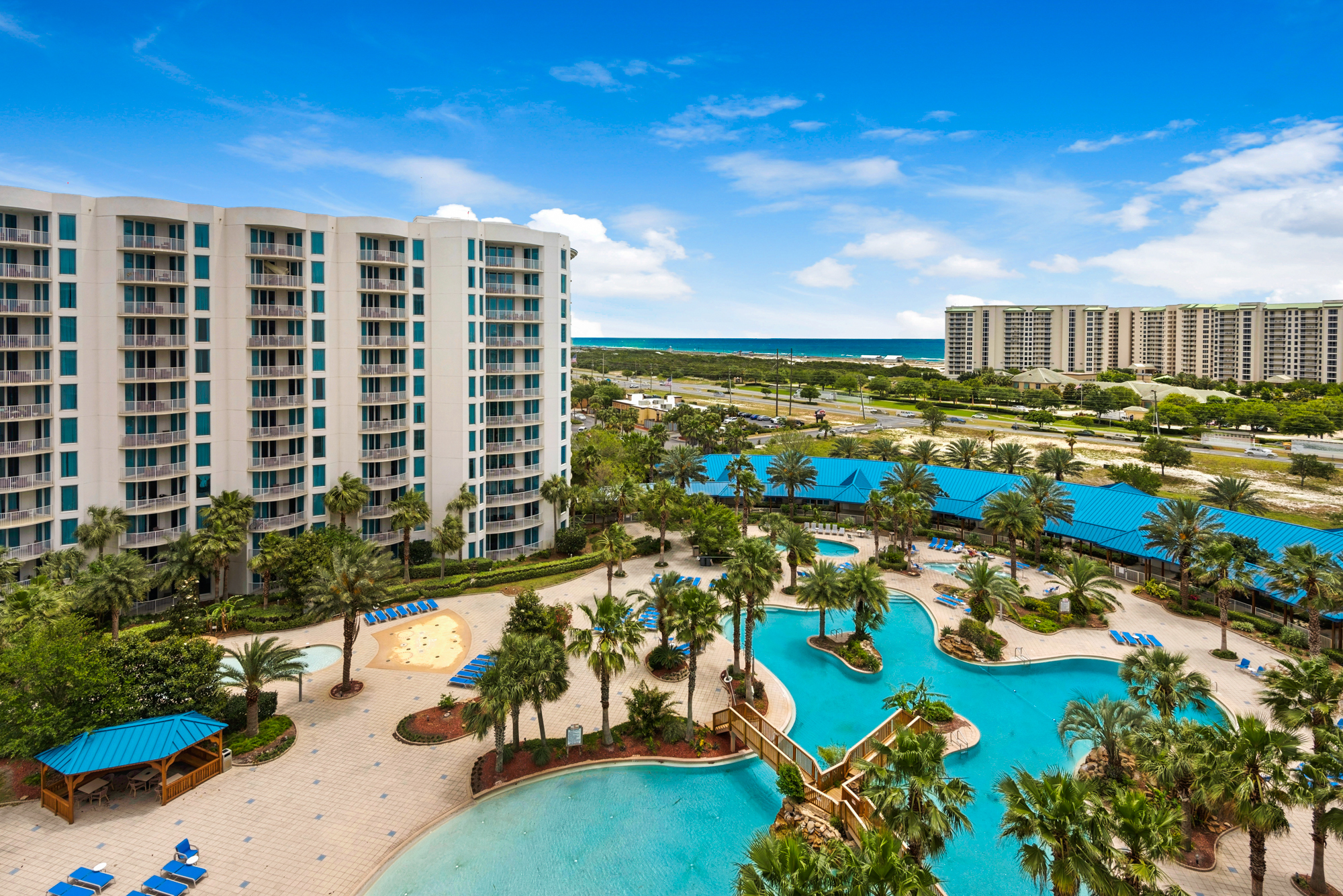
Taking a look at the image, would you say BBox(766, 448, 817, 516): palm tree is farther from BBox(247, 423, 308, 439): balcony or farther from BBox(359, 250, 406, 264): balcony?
BBox(247, 423, 308, 439): balcony

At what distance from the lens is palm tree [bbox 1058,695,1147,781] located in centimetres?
2439

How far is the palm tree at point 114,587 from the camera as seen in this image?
3503 cm

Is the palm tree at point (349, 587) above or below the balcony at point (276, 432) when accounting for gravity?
below

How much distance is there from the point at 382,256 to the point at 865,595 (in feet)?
141

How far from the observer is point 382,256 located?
167 feet

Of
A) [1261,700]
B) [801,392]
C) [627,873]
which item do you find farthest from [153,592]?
[801,392]

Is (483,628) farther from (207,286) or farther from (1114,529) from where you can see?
(1114,529)

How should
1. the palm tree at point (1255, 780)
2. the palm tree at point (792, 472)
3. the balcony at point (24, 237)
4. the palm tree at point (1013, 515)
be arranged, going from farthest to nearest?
the palm tree at point (792, 472)
the palm tree at point (1013, 515)
the balcony at point (24, 237)
the palm tree at point (1255, 780)

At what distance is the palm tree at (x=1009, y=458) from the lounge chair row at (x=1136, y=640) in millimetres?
26528

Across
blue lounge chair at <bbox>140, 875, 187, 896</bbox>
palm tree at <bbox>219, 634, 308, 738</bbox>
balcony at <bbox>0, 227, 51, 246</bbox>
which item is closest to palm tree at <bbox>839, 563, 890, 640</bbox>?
palm tree at <bbox>219, 634, 308, 738</bbox>

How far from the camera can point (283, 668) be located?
2972 centimetres

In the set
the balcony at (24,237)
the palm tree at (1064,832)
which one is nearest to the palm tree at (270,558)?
the balcony at (24,237)

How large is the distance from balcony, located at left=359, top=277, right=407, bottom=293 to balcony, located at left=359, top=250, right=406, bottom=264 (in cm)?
146

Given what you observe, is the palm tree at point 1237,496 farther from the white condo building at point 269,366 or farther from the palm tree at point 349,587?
the palm tree at point 349,587
